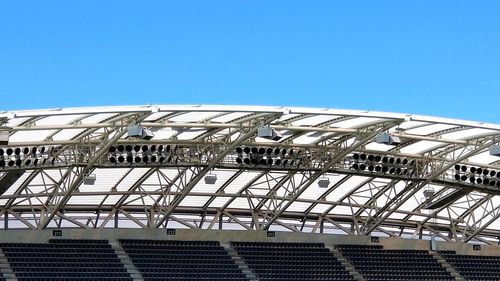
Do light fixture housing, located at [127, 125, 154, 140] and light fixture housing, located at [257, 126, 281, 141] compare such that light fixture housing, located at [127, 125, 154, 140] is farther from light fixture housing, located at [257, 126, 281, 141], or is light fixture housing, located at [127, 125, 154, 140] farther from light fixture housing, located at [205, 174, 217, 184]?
light fixture housing, located at [205, 174, 217, 184]

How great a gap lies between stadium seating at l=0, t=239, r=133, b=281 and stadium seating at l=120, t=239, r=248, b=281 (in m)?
1.21

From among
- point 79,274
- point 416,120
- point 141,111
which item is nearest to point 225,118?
point 141,111

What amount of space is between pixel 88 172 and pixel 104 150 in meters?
3.32

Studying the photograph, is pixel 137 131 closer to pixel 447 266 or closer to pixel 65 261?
pixel 65 261

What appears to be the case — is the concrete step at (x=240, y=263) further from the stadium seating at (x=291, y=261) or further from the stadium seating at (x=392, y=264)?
the stadium seating at (x=392, y=264)

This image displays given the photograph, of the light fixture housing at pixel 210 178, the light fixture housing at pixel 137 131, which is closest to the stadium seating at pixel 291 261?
→ the light fixture housing at pixel 210 178

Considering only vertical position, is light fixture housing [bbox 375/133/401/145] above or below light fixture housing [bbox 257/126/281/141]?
above

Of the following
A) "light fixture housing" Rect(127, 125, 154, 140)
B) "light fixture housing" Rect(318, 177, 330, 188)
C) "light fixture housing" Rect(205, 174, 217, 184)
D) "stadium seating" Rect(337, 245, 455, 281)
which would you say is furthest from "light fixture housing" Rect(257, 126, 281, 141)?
"stadium seating" Rect(337, 245, 455, 281)

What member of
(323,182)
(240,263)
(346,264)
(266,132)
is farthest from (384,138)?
(346,264)

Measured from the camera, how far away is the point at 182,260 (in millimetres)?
52875

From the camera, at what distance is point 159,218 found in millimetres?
55250

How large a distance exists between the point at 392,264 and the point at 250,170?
480 inches

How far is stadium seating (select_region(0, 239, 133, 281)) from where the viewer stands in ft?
160

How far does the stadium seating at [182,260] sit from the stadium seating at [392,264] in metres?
7.47
